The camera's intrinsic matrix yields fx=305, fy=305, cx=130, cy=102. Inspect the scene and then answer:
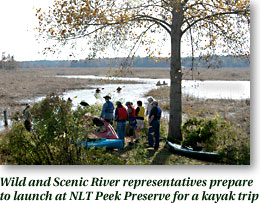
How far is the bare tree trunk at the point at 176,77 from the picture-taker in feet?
36.2

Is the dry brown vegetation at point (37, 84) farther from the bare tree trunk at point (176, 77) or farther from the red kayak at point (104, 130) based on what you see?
the red kayak at point (104, 130)

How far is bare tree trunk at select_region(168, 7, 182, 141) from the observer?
1105 centimetres

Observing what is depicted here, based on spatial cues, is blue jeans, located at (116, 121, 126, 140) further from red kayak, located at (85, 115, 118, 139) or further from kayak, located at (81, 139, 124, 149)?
kayak, located at (81, 139, 124, 149)

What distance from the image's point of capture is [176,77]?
11.2 meters

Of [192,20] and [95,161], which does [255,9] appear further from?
[95,161]

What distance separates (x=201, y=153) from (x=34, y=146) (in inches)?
198

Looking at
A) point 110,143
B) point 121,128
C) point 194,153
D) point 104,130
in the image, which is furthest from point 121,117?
point 194,153

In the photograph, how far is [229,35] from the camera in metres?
11.3

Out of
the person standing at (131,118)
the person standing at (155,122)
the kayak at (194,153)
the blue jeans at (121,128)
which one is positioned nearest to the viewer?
the kayak at (194,153)

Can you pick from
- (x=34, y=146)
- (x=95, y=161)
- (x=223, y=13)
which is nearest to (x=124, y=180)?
(x=95, y=161)

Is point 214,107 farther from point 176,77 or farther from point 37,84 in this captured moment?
point 37,84

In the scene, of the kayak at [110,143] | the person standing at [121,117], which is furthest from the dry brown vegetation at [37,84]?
the kayak at [110,143]

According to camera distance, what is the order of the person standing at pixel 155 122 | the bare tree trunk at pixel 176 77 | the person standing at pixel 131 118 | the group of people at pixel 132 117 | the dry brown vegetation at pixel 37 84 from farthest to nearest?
the dry brown vegetation at pixel 37 84 < the person standing at pixel 131 118 < the bare tree trunk at pixel 176 77 < the group of people at pixel 132 117 < the person standing at pixel 155 122

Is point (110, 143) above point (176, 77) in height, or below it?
below
